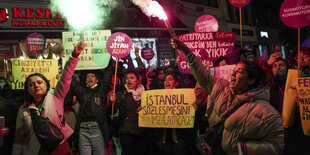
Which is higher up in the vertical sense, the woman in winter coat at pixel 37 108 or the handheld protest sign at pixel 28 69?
the handheld protest sign at pixel 28 69

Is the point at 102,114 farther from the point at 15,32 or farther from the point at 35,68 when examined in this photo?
the point at 15,32

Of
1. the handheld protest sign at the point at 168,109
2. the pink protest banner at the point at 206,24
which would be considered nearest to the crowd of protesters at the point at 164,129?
the handheld protest sign at the point at 168,109

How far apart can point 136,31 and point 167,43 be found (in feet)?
8.83

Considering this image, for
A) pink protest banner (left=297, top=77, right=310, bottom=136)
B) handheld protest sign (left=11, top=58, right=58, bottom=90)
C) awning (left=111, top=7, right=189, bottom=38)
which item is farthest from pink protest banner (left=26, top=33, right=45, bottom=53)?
awning (left=111, top=7, right=189, bottom=38)

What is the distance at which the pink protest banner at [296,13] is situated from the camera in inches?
205

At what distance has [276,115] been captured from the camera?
8.87 feet

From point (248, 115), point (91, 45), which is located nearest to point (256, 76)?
point (248, 115)

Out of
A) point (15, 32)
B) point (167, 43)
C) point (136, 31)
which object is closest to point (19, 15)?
point (15, 32)

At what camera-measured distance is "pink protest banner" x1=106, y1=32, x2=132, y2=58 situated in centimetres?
598

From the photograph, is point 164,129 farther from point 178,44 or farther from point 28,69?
point 28,69

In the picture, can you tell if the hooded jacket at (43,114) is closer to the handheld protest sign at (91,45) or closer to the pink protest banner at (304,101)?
the handheld protest sign at (91,45)

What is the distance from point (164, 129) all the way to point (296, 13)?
3.29m

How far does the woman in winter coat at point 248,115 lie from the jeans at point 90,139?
247cm

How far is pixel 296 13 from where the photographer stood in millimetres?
5359
